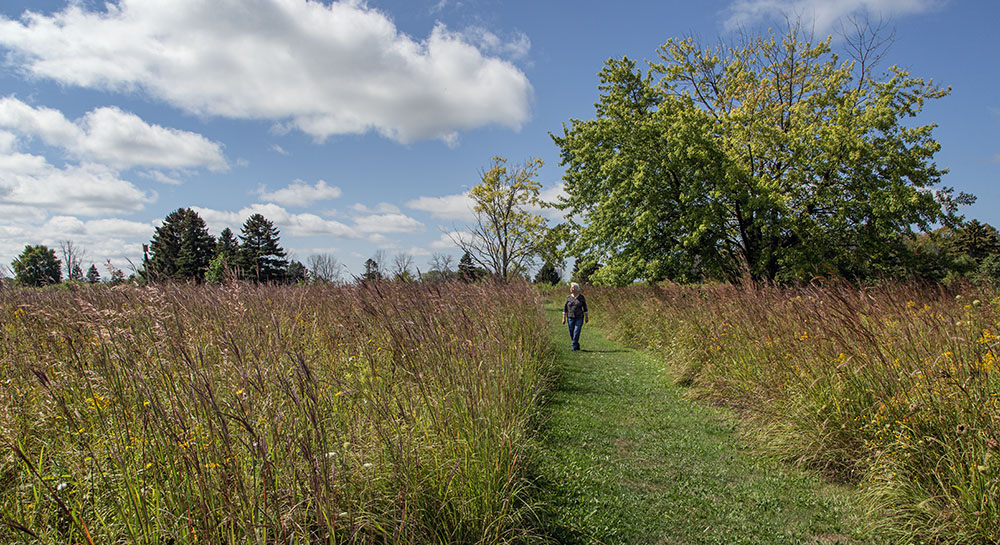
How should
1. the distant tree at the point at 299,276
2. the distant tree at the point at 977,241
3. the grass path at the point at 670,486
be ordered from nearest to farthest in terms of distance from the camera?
1. the grass path at the point at 670,486
2. the distant tree at the point at 299,276
3. the distant tree at the point at 977,241

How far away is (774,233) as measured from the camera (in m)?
14.3

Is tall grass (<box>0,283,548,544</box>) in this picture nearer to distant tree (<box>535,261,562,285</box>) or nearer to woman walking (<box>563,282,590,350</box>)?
woman walking (<box>563,282,590,350</box>)

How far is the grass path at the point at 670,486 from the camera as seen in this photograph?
10.5 ft

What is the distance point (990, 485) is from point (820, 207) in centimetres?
1494

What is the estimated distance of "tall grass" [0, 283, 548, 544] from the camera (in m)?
1.80

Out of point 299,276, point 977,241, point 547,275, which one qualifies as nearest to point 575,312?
point 299,276

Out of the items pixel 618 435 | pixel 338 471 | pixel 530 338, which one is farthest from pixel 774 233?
pixel 338 471

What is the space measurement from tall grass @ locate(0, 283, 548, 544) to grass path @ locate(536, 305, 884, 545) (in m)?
0.59

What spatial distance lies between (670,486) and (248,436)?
3.53 meters

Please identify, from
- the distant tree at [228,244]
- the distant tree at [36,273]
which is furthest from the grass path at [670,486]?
the distant tree at [228,244]

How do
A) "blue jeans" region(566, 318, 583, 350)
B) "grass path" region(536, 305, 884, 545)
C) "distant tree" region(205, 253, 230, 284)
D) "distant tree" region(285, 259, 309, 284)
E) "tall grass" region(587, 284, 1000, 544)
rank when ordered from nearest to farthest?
"tall grass" region(587, 284, 1000, 544), "grass path" region(536, 305, 884, 545), "distant tree" region(205, 253, 230, 284), "distant tree" region(285, 259, 309, 284), "blue jeans" region(566, 318, 583, 350)

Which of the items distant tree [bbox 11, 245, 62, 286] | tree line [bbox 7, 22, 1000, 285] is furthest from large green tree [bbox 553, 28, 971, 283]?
distant tree [bbox 11, 245, 62, 286]

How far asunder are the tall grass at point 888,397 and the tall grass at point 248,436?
256 centimetres

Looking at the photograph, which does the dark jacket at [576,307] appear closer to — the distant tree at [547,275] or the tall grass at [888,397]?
the tall grass at [888,397]
